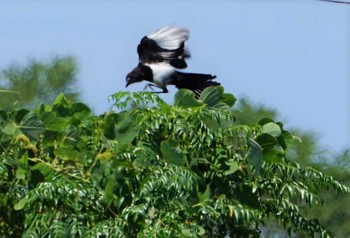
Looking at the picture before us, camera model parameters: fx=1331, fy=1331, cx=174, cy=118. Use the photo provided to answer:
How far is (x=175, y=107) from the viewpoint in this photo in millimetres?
7895

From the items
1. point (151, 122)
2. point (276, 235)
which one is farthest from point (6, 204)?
point (276, 235)

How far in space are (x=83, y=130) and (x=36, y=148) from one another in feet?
1.01

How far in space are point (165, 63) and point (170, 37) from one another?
0.18 m

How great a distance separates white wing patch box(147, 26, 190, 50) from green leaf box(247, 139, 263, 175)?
1124 mm

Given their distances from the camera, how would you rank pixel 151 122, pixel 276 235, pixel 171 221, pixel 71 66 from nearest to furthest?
1. pixel 171 221
2. pixel 151 122
3. pixel 276 235
4. pixel 71 66

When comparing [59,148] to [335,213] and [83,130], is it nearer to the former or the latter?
[83,130]

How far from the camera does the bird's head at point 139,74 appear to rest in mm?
8625

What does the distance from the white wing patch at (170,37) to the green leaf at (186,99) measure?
2.50 feet

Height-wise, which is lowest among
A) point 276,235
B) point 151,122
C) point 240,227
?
point 276,235

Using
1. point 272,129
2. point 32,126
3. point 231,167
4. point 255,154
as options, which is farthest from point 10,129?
point 272,129

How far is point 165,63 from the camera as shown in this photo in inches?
340

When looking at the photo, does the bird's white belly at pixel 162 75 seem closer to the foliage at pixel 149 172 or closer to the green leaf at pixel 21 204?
the foliage at pixel 149 172

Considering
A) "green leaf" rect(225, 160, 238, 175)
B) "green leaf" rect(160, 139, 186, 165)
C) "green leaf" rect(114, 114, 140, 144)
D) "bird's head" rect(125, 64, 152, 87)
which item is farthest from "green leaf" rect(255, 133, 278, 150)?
"bird's head" rect(125, 64, 152, 87)

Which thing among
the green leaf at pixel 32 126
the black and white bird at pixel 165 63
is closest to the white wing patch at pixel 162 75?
the black and white bird at pixel 165 63
